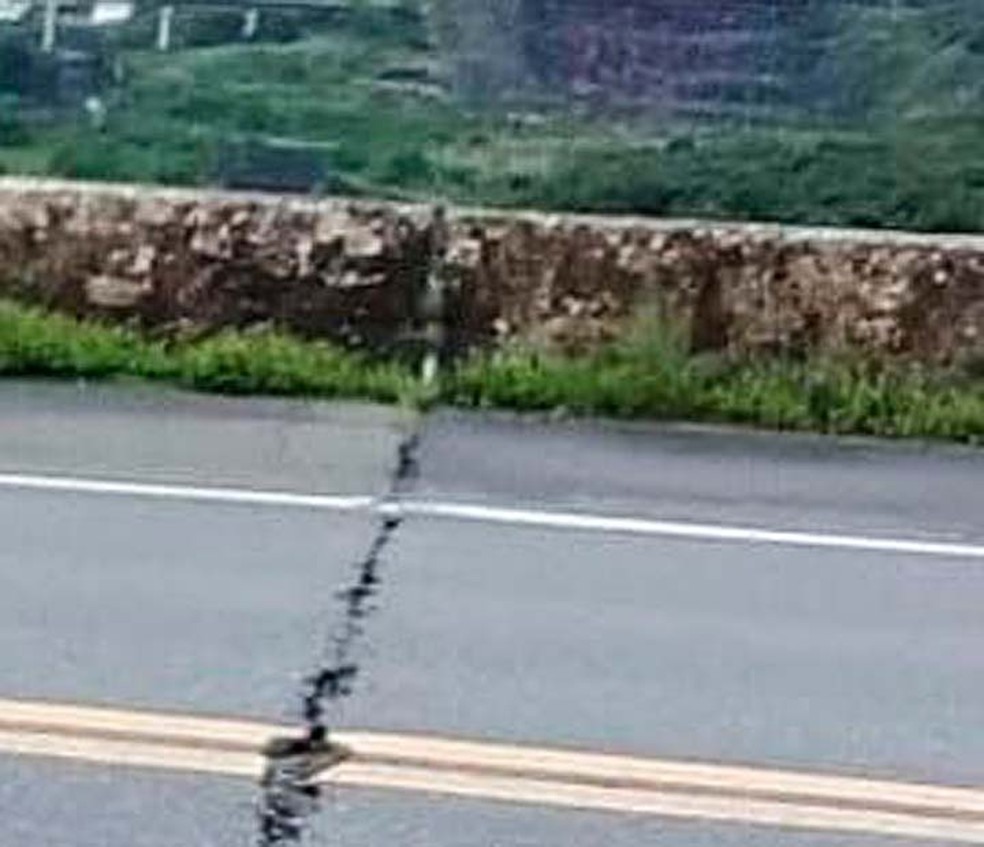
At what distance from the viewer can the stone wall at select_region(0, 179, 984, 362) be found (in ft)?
35.1

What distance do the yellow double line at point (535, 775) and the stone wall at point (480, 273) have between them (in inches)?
174

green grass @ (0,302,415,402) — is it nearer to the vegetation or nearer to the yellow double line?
the vegetation

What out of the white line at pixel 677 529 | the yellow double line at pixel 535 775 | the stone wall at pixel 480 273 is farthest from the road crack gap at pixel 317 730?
the stone wall at pixel 480 273

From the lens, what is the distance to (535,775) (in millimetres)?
6238

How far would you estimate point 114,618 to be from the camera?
24.4 feet

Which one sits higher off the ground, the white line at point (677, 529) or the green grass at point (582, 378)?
the green grass at point (582, 378)

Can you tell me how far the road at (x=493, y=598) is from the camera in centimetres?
614

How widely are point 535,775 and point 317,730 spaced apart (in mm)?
487

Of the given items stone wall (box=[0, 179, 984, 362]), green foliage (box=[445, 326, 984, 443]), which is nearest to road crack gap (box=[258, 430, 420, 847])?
green foliage (box=[445, 326, 984, 443])

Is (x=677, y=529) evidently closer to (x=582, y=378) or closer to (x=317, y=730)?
(x=582, y=378)

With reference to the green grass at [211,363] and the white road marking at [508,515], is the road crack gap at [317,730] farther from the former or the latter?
the green grass at [211,363]

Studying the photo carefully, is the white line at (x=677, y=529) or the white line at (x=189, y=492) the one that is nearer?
the white line at (x=677, y=529)

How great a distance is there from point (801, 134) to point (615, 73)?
2.13 ft

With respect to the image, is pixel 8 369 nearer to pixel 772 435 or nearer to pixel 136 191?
pixel 136 191
